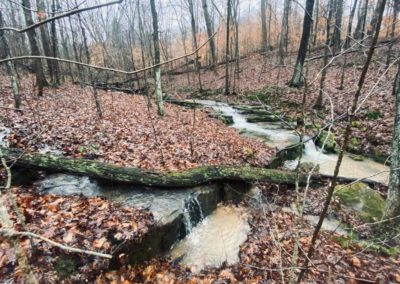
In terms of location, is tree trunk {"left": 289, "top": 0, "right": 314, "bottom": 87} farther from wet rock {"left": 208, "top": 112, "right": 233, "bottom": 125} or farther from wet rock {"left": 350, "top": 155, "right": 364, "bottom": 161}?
wet rock {"left": 350, "top": 155, "right": 364, "bottom": 161}

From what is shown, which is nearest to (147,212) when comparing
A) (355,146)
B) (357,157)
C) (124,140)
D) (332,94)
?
(124,140)

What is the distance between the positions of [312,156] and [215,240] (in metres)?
6.28

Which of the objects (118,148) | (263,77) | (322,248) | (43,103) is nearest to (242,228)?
(322,248)

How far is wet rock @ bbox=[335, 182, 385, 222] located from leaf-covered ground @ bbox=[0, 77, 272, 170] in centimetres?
235

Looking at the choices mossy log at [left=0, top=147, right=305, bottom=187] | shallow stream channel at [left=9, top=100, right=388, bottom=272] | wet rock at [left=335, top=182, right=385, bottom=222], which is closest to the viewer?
shallow stream channel at [left=9, top=100, right=388, bottom=272]

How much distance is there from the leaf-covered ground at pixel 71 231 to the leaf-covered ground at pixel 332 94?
3.05 meters

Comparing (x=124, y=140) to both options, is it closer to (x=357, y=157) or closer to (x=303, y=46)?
(x=357, y=157)

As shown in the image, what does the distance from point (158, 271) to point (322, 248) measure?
3052 mm

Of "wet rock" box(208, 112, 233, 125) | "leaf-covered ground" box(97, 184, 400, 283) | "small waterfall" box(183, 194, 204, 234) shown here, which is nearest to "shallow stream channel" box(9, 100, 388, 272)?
"small waterfall" box(183, 194, 204, 234)

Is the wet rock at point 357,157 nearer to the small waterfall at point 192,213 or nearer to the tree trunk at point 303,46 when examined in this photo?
the tree trunk at point 303,46

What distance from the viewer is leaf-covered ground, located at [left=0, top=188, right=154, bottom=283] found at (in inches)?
127

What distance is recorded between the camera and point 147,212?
15.3 ft

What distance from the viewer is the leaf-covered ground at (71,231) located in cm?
322

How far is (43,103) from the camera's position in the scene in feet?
33.2
